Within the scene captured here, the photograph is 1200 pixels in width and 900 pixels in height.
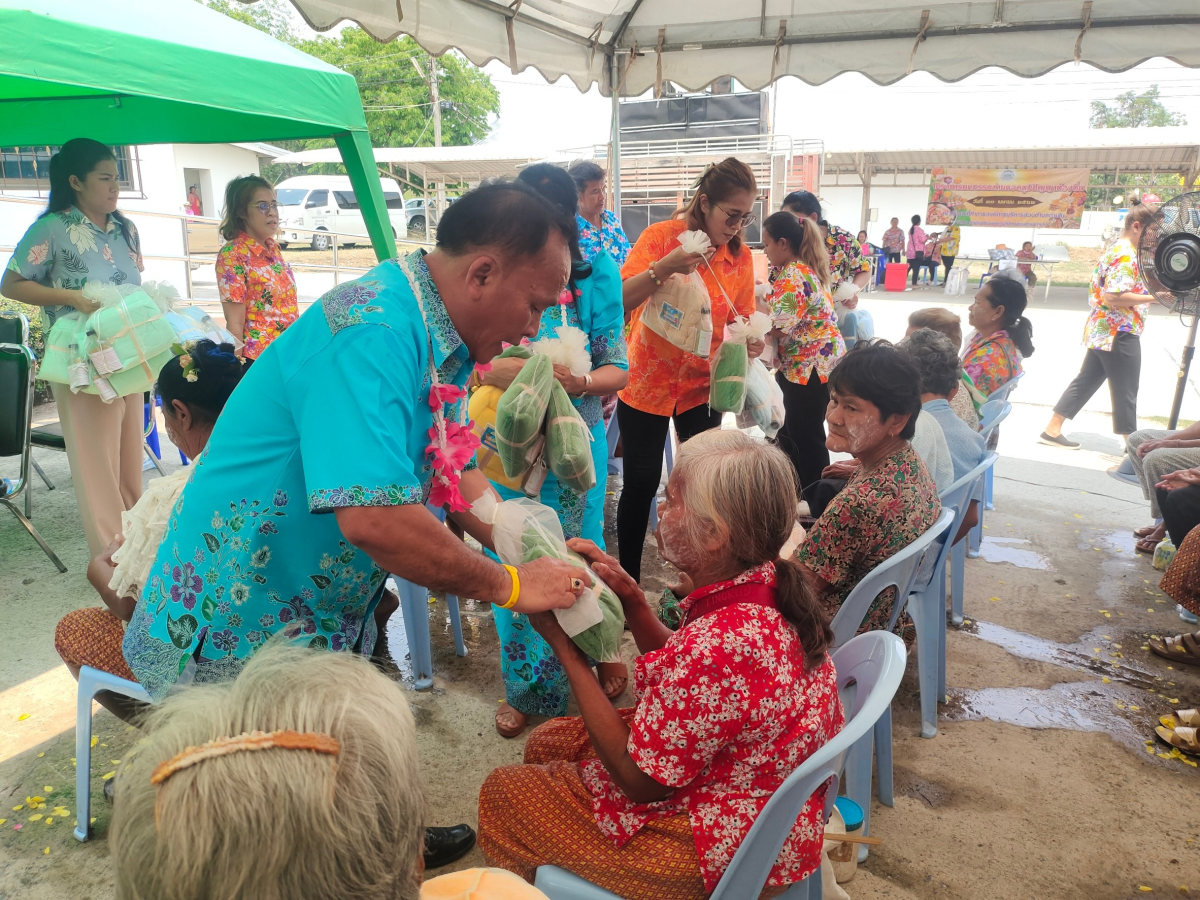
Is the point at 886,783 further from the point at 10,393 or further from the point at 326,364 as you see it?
the point at 10,393

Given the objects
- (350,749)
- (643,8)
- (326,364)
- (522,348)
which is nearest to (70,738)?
(522,348)

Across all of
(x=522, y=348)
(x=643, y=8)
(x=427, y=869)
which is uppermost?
(x=643, y=8)

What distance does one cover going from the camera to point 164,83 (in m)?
3.15

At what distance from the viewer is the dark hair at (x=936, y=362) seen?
3.41 metres

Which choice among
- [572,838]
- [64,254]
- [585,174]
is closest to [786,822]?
[572,838]

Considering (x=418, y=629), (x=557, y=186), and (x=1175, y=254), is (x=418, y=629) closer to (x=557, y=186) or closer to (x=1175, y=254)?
(x=557, y=186)

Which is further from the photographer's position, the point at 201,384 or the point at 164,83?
the point at 164,83

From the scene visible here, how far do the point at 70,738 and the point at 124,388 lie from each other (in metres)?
1.73

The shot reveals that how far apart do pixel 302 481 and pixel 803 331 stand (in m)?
3.59

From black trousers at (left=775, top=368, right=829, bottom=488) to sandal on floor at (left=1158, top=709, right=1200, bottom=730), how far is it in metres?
2.01

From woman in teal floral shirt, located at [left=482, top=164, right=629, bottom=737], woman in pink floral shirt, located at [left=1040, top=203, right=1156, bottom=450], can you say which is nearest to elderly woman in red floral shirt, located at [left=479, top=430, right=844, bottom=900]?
woman in teal floral shirt, located at [left=482, top=164, right=629, bottom=737]

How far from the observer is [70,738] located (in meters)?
2.68

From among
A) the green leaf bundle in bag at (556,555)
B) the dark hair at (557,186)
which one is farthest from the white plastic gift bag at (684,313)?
the green leaf bundle in bag at (556,555)

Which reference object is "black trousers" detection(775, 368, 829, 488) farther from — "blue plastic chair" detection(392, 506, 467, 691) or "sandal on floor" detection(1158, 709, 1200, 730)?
"blue plastic chair" detection(392, 506, 467, 691)
